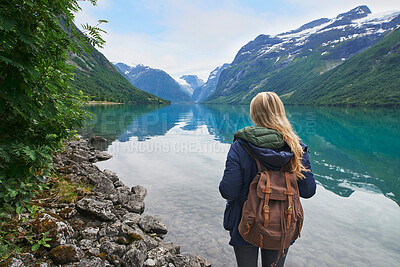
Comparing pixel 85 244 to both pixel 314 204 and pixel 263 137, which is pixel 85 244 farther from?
pixel 314 204

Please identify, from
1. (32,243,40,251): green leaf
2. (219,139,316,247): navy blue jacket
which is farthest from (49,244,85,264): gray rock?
(219,139,316,247): navy blue jacket

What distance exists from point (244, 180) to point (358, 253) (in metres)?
6.15

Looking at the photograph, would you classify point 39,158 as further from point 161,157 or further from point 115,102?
point 115,102

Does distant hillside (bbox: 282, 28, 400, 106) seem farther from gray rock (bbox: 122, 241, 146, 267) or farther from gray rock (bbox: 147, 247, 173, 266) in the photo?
gray rock (bbox: 122, 241, 146, 267)

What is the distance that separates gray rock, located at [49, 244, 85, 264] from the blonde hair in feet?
14.0

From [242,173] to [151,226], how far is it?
16.4ft

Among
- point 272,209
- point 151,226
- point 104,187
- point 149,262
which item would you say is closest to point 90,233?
point 149,262

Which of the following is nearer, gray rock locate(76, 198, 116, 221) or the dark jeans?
the dark jeans

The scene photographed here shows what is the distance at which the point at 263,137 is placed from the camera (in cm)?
296

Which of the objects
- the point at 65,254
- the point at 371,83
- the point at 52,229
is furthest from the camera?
the point at 371,83

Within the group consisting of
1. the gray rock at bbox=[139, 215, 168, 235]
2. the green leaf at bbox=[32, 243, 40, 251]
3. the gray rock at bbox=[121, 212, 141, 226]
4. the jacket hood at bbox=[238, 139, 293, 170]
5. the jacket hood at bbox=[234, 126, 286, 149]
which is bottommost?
the gray rock at bbox=[139, 215, 168, 235]

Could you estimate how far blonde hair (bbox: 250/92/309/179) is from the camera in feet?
9.81

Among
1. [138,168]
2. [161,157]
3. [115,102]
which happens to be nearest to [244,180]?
[138,168]

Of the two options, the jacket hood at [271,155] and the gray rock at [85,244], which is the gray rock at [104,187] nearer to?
the gray rock at [85,244]
